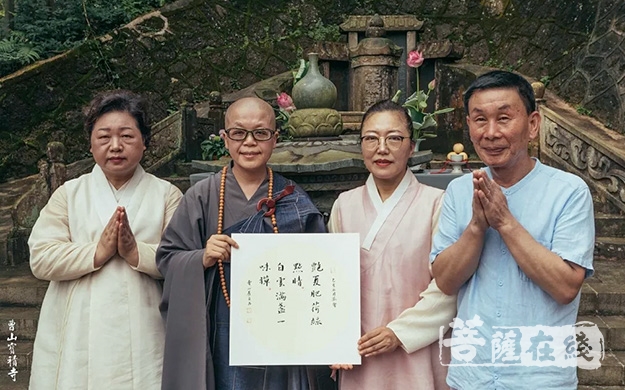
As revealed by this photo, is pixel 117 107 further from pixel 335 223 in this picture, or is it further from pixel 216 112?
pixel 216 112

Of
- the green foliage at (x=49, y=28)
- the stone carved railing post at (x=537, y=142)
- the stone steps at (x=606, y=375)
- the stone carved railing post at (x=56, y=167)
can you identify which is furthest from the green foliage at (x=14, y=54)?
the stone steps at (x=606, y=375)

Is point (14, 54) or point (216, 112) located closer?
point (216, 112)

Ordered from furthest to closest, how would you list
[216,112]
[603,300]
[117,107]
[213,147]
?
[216,112]
[213,147]
[603,300]
[117,107]

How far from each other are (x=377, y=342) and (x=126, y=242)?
1213 millimetres

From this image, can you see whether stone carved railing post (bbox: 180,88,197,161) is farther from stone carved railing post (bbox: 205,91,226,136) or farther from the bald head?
the bald head

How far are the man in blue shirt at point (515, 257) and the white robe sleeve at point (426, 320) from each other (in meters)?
0.18

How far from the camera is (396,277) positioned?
8.34ft

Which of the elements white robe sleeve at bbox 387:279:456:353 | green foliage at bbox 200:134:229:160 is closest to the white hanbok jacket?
white robe sleeve at bbox 387:279:456:353

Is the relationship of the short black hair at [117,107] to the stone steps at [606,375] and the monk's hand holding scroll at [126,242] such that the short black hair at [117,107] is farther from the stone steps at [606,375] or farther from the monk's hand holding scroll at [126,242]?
the stone steps at [606,375]

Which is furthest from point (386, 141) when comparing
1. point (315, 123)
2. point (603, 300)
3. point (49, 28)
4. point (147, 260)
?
point (49, 28)

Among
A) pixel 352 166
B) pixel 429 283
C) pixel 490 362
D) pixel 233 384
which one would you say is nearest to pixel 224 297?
pixel 233 384

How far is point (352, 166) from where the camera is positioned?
3.86 meters

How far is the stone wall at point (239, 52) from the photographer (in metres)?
11.4

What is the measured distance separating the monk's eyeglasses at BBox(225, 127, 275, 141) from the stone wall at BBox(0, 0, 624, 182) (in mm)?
10030
